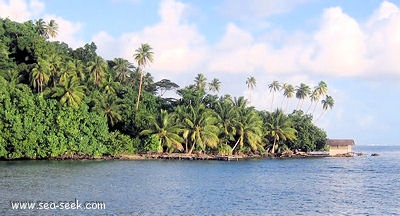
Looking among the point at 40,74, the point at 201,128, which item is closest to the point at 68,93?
the point at 40,74

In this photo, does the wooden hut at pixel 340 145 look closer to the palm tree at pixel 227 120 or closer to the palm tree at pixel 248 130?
the palm tree at pixel 248 130

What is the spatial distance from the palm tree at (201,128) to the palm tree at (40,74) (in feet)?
72.9

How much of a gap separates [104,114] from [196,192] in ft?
130

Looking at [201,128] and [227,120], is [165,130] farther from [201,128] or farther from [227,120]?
[227,120]

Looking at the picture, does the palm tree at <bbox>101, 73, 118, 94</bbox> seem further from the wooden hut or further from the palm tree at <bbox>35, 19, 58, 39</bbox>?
the wooden hut

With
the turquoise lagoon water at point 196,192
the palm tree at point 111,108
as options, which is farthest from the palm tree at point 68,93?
the turquoise lagoon water at point 196,192

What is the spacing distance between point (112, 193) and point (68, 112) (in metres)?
34.0

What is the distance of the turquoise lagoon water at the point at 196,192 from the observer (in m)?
29.9

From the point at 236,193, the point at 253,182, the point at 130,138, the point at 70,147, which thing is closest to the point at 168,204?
the point at 236,193

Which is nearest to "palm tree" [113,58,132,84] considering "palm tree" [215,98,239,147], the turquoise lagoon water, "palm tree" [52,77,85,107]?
"palm tree" [215,98,239,147]

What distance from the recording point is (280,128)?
297 ft

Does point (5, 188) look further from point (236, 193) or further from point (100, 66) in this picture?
point (100, 66)

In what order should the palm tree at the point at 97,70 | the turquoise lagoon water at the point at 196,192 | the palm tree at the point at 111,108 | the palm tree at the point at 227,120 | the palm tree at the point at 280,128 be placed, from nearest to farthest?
the turquoise lagoon water at the point at 196,192 < the palm tree at the point at 111,108 < the palm tree at the point at 97,70 < the palm tree at the point at 227,120 < the palm tree at the point at 280,128

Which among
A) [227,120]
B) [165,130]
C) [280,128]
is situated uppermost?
[227,120]
